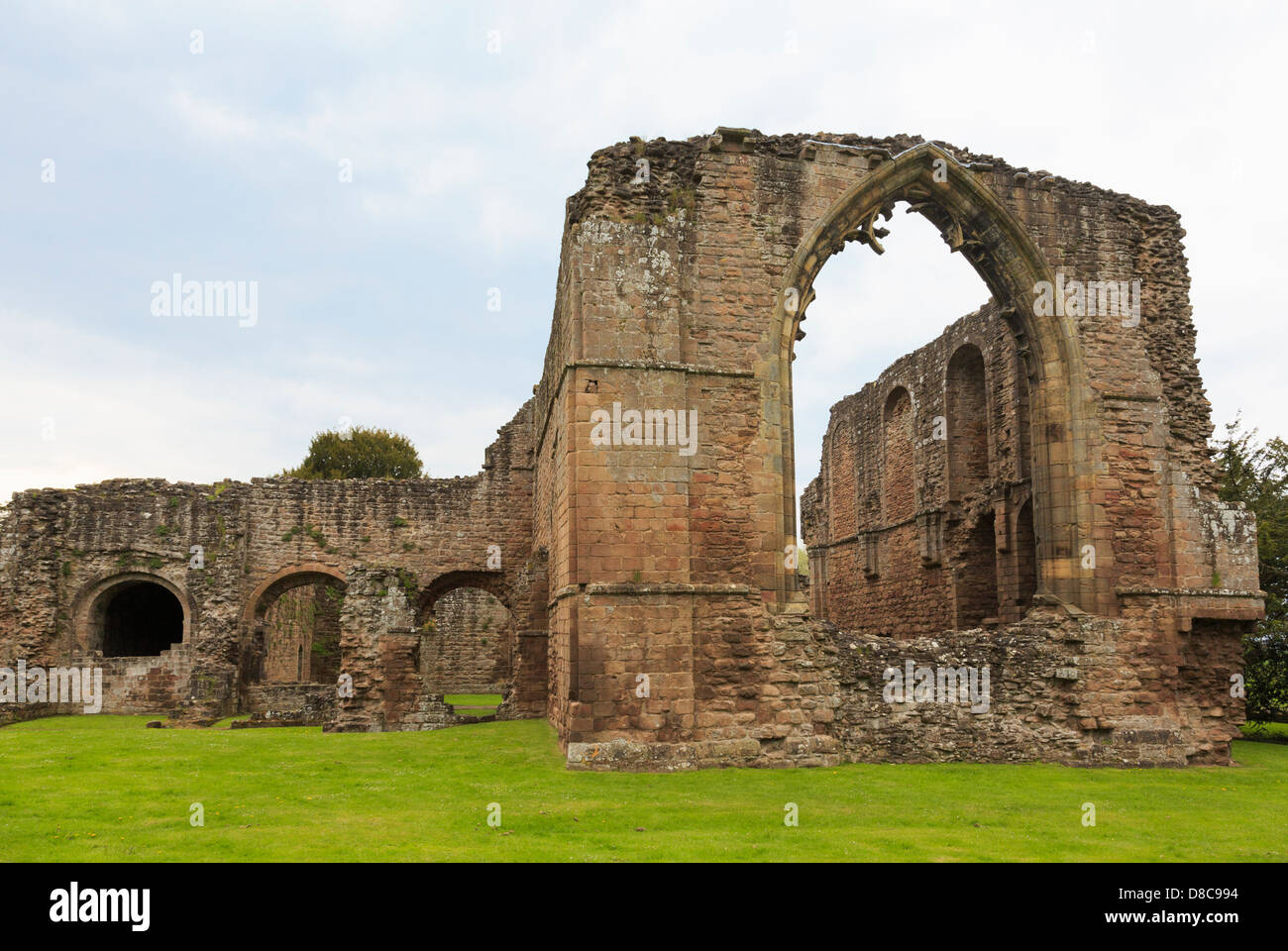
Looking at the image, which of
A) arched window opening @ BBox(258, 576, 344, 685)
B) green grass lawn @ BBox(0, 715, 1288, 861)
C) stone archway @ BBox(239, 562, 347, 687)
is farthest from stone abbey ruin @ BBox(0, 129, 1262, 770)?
arched window opening @ BBox(258, 576, 344, 685)

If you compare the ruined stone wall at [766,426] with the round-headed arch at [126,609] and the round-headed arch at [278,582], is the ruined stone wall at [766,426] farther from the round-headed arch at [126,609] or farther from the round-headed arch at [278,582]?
the round-headed arch at [126,609]

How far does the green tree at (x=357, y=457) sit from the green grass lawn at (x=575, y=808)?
27.0 meters

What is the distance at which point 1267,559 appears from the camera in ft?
53.9

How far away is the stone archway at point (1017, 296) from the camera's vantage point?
11.6 metres

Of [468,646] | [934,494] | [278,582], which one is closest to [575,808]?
[934,494]

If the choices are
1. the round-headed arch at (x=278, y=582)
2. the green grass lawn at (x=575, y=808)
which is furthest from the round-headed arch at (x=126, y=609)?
the green grass lawn at (x=575, y=808)

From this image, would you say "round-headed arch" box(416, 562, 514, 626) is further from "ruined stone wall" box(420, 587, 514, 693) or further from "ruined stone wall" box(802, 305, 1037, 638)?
"ruined stone wall" box(802, 305, 1037, 638)

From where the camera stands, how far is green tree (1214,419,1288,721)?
1512 cm

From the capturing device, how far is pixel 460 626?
2767 centimetres

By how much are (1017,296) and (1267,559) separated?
26.3ft

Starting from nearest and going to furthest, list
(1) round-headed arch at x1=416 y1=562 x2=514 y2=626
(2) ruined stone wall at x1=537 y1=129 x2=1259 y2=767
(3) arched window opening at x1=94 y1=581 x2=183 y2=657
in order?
(2) ruined stone wall at x1=537 y1=129 x2=1259 y2=767
(3) arched window opening at x1=94 y1=581 x2=183 y2=657
(1) round-headed arch at x1=416 y1=562 x2=514 y2=626

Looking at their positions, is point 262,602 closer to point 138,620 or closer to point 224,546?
point 224,546

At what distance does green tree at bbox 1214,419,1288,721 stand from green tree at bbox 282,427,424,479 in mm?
28393
